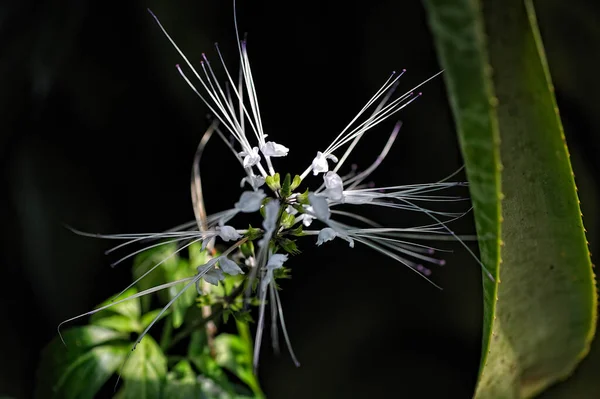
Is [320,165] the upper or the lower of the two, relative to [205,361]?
upper

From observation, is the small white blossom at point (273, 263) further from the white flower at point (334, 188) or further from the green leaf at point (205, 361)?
the green leaf at point (205, 361)

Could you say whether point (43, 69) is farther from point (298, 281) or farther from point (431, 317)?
point (431, 317)

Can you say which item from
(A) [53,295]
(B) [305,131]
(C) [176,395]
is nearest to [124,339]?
(C) [176,395]

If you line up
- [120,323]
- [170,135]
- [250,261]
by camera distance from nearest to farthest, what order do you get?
[250,261] → [120,323] → [170,135]

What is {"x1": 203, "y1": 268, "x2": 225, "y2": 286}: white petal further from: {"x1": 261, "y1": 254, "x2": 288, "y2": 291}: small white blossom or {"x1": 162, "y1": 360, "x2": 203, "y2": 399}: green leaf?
{"x1": 162, "y1": 360, "x2": 203, "y2": 399}: green leaf

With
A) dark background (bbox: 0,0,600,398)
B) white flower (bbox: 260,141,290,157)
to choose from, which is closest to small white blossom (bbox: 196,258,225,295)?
white flower (bbox: 260,141,290,157)

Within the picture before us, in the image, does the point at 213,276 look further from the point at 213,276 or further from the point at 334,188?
the point at 334,188

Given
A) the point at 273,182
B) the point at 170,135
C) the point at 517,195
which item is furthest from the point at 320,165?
the point at 170,135
